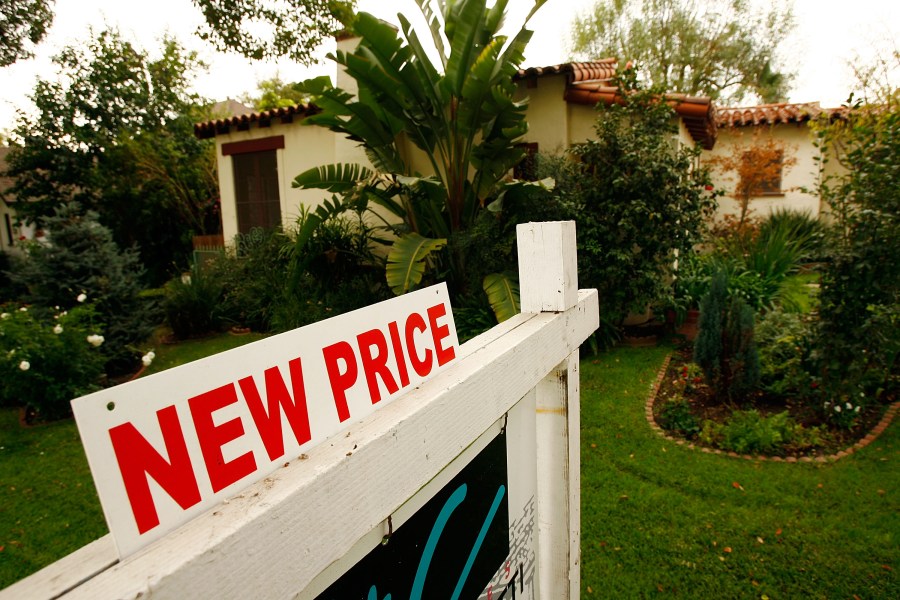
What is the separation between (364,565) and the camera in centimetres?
77

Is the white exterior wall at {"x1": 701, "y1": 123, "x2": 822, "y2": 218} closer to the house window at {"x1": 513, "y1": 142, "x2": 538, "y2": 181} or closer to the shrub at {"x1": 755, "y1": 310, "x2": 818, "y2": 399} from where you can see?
the house window at {"x1": 513, "y1": 142, "x2": 538, "y2": 181}

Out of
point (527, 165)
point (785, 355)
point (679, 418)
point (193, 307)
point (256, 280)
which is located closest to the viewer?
point (679, 418)

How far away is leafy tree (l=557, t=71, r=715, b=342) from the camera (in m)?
6.34

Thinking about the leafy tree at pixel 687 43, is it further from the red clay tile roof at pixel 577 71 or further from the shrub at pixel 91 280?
the shrub at pixel 91 280

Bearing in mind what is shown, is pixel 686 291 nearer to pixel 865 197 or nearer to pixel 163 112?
pixel 865 197

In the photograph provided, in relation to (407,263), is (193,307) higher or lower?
lower

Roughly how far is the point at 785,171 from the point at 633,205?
10.0 metres

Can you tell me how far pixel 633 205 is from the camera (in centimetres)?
623

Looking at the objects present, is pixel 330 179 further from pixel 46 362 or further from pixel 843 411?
pixel 843 411

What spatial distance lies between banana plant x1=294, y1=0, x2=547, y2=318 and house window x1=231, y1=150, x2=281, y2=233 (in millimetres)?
4396

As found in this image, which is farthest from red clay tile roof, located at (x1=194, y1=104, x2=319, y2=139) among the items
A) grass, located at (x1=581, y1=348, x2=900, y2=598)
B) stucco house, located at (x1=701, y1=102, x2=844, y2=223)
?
stucco house, located at (x1=701, y1=102, x2=844, y2=223)

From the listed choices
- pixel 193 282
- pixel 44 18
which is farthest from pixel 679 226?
pixel 44 18

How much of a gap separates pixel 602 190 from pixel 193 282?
23.0 feet

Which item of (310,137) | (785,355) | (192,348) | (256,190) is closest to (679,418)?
(785,355)
